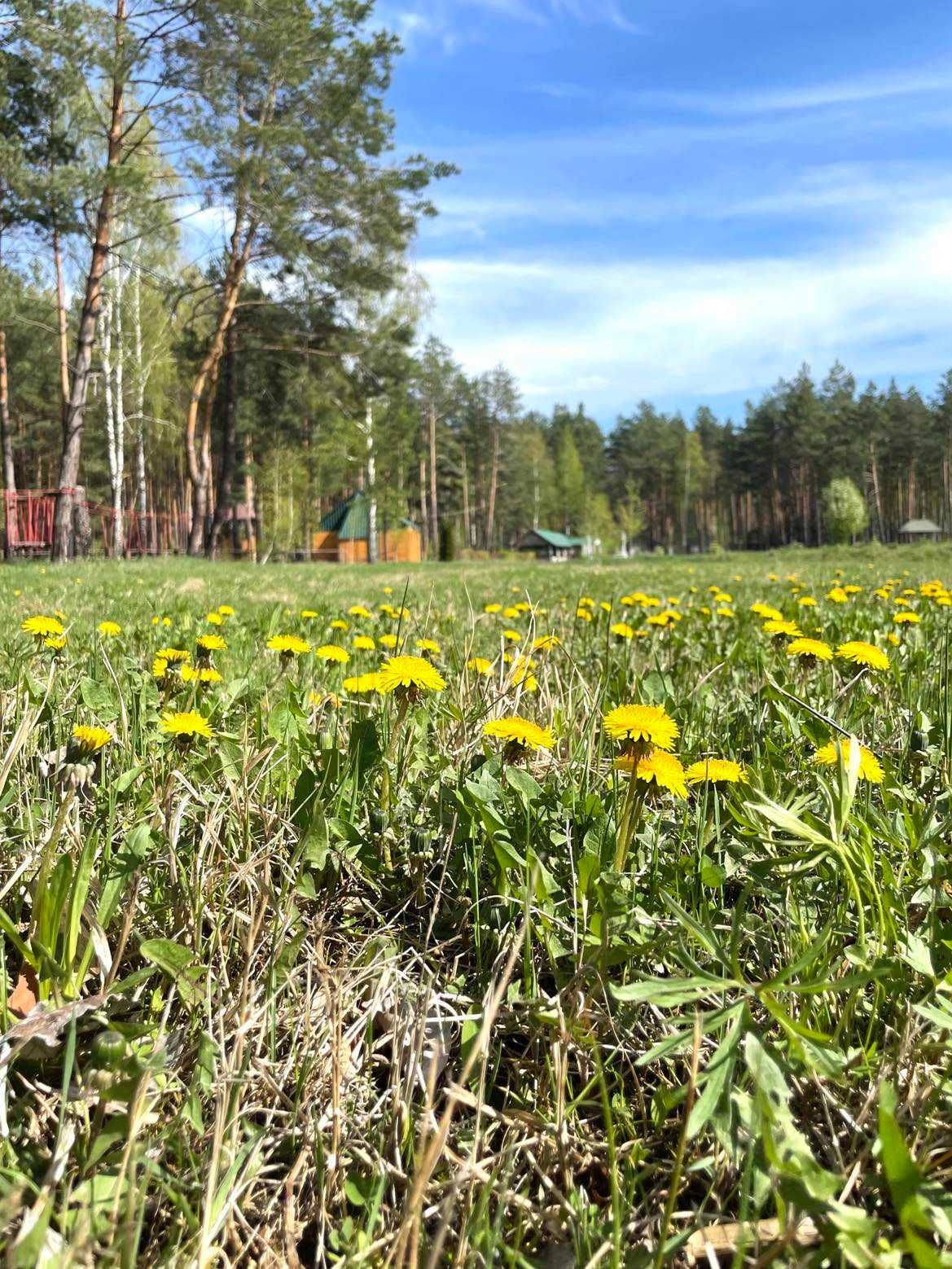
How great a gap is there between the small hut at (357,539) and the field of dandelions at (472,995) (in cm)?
4060

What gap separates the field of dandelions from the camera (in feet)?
2.30

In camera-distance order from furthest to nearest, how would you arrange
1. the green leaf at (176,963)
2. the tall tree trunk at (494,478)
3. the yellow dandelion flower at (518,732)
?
the tall tree trunk at (494,478)
the yellow dandelion flower at (518,732)
the green leaf at (176,963)

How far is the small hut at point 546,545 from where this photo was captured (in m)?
70.1

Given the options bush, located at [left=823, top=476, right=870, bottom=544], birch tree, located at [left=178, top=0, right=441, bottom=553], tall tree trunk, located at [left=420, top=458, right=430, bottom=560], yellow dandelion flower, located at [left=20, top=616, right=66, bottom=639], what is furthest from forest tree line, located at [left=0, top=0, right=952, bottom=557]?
bush, located at [left=823, top=476, right=870, bottom=544]

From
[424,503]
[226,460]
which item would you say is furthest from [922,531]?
[226,460]

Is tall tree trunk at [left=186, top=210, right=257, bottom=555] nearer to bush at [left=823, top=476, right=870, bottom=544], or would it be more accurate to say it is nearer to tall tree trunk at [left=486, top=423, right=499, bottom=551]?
tall tree trunk at [left=486, top=423, right=499, bottom=551]

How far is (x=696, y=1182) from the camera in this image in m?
0.77

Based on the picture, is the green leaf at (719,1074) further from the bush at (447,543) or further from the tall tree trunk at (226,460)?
the bush at (447,543)

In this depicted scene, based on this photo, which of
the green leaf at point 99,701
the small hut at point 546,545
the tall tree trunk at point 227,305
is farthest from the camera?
the small hut at point 546,545

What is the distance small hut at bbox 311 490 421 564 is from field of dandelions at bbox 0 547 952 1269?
40597mm

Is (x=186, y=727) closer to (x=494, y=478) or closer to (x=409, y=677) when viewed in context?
(x=409, y=677)

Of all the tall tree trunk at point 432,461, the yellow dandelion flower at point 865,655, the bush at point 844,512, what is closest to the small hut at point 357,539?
the tall tree trunk at point 432,461

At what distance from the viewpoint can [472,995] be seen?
1021 mm

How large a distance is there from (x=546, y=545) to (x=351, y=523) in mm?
30102
